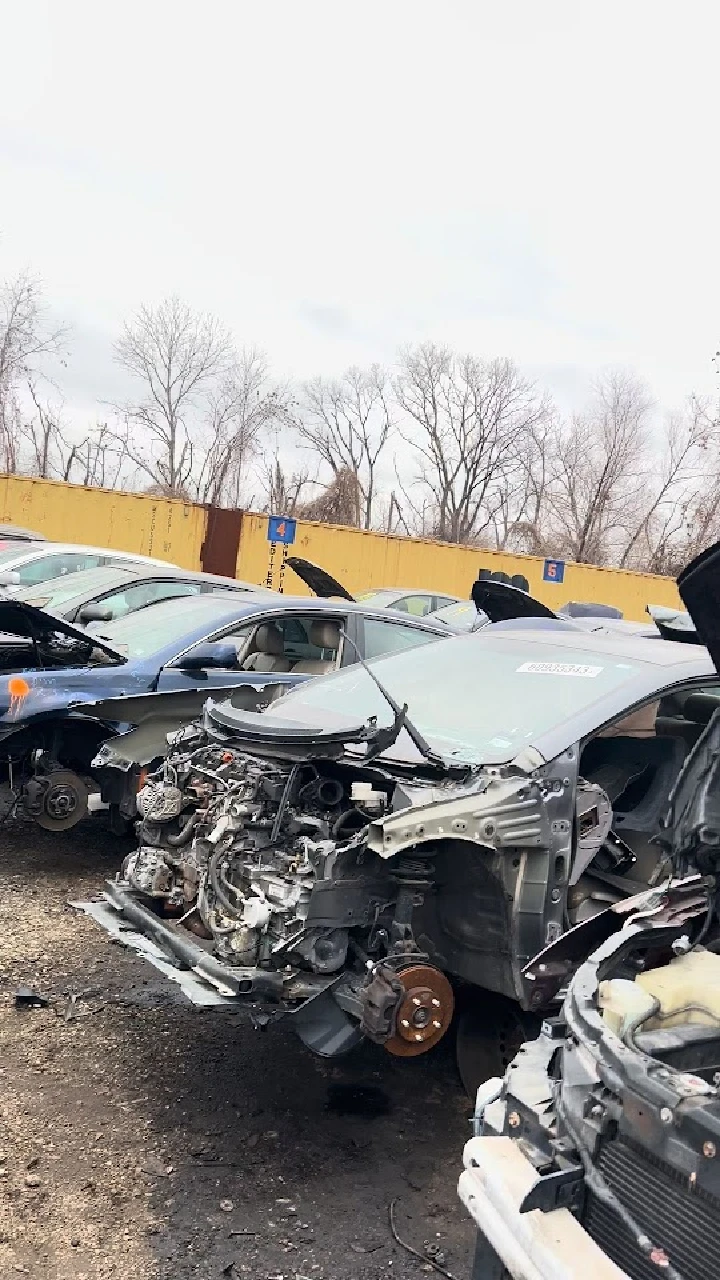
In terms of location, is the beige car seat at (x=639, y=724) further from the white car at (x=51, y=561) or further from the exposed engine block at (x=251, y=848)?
the white car at (x=51, y=561)

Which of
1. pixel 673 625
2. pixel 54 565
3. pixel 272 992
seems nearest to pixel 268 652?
pixel 673 625

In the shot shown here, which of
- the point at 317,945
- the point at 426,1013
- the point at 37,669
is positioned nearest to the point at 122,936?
the point at 317,945

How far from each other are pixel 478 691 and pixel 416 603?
11.3 m

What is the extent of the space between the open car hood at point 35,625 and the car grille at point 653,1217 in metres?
4.59

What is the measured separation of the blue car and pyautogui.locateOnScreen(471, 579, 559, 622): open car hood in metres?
0.58

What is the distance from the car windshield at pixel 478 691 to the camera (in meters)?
3.87

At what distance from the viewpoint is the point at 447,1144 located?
11.7ft

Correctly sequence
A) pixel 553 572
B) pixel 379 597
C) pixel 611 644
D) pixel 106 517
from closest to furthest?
pixel 611 644
pixel 379 597
pixel 106 517
pixel 553 572

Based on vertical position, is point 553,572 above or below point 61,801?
above

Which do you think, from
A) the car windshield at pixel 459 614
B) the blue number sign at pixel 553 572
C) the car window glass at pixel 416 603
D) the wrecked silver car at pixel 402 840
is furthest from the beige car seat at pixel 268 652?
the blue number sign at pixel 553 572

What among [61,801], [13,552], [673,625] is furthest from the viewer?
[13,552]

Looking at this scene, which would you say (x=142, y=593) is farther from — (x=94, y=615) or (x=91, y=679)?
(x=91, y=679)

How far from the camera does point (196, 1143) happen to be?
134 inches

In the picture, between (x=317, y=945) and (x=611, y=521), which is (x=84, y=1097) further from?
(x=611, y=521)
